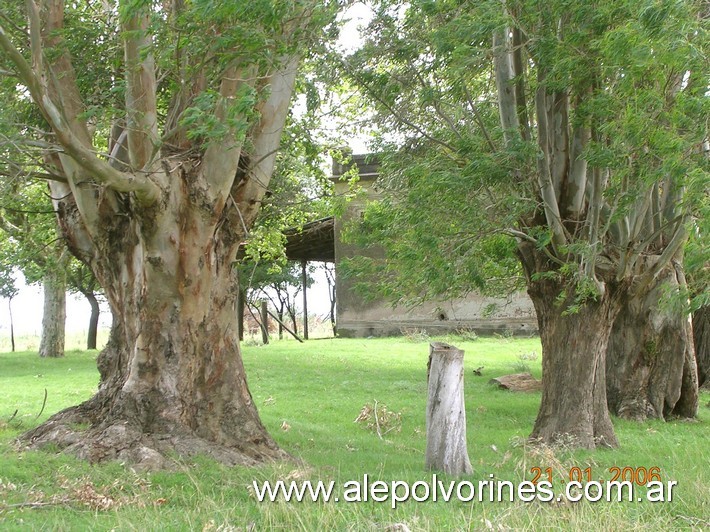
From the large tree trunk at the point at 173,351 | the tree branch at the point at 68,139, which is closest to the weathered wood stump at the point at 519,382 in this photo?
the large tree trunk at the point at 173,351

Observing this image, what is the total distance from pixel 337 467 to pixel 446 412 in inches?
60.0

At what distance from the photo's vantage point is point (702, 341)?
1656 cm

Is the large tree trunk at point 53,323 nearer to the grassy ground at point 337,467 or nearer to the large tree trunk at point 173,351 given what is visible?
the grassy ground at point 337,467

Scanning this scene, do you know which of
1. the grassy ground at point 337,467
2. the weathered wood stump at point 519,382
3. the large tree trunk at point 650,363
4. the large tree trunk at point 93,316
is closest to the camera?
the grassy ground at point 337,467

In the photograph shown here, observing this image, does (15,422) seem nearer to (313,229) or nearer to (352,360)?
(352,360)

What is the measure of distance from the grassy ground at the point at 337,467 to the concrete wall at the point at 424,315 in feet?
29.6

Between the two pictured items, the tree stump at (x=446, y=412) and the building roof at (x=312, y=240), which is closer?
the tree stump at (x=446, y=412)

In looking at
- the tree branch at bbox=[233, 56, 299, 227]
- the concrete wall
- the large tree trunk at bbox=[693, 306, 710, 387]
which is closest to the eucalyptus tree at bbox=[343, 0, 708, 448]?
the tree branch at bbox=[233, 56, 299, 227]

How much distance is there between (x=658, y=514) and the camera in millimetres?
5957

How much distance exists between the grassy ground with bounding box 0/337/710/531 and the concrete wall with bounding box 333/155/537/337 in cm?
903

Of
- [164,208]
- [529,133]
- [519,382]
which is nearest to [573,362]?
[529,133]

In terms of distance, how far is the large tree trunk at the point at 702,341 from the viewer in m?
16.3

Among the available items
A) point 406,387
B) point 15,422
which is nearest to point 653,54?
point 15,422
